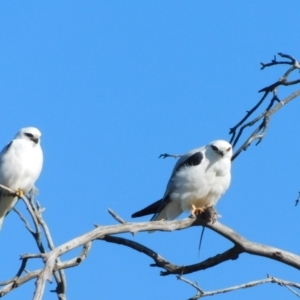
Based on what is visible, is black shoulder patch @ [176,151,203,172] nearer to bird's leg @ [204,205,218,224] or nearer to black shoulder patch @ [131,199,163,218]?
black shoulder patch @ [131,199,163,218]

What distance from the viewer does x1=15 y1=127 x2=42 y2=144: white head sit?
26.4 feet

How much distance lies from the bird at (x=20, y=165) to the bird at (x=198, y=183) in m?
1.32

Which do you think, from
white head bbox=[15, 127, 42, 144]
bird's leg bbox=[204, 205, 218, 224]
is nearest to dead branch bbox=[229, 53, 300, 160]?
bird's leg bbox=[204, 205, 218, 224]

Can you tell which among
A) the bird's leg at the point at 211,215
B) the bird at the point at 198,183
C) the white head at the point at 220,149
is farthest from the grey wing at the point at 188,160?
the bird's leg at the point at 211,215

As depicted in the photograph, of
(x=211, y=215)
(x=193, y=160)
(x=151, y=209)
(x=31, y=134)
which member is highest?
(x=31, y=134)

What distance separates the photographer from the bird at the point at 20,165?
781 cm

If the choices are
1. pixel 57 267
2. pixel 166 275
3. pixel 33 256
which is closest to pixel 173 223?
pixel 166 275

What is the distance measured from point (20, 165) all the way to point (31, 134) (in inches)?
14.8

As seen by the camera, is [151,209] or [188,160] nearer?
[151,209]

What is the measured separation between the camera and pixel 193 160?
7.08 meters

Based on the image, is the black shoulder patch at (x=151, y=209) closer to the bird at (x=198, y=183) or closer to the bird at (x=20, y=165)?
the bird at (x=198, y=183)

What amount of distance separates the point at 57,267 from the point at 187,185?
2.45 metres

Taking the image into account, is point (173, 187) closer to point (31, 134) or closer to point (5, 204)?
point (31, 134)

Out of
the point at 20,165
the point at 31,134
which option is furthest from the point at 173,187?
the point at 31,134
